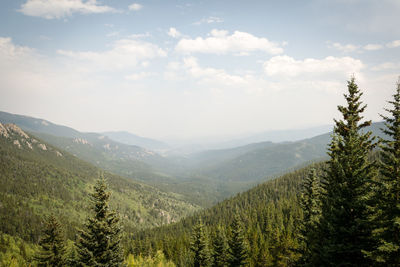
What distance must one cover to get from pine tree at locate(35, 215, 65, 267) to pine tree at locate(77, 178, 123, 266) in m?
17.0

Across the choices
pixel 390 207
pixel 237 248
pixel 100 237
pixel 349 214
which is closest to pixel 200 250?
pixel 237 248

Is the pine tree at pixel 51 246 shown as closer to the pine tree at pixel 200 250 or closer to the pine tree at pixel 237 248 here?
the pine tree at pixel 200 250

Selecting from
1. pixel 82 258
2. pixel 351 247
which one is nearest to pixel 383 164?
pixel 351 247

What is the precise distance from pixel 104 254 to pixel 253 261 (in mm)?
45629

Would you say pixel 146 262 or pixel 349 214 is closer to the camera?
pixel 349 214

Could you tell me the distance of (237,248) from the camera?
40156 millimetres

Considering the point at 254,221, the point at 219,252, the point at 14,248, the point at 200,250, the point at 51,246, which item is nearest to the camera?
the point at 51,246

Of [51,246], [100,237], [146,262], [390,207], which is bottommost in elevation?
[146,262]

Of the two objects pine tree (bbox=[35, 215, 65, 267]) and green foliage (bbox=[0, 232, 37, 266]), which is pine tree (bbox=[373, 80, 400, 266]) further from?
green foliage (bbox=[0, 232, 37, 266])

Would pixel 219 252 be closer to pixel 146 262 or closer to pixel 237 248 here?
pixel 237 248

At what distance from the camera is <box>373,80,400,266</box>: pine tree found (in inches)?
525

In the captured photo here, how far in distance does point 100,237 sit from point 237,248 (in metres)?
27.5

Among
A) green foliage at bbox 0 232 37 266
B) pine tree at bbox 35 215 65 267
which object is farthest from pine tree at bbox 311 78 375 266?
green foliage at bbox 0 232 37 266

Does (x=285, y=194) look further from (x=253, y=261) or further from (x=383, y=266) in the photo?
(x=383, y=266)
